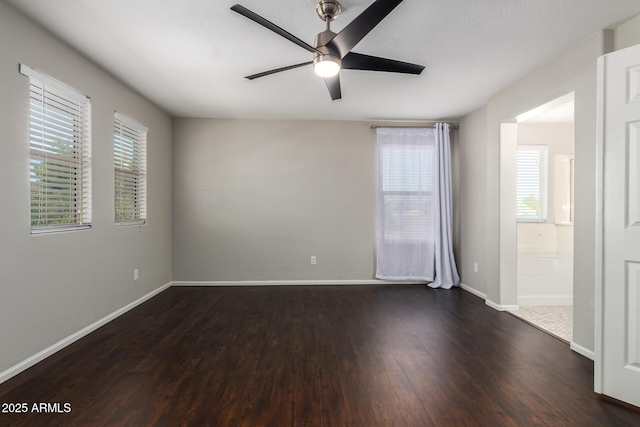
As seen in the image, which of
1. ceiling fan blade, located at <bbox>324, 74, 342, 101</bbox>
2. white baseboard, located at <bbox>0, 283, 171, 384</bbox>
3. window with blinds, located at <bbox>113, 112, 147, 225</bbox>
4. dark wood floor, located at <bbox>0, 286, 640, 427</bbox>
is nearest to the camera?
dark wood floor, located at <bbox>0, 286, 640, 427</bbox>

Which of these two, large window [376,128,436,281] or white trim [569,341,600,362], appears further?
large window [376,128,436,281]

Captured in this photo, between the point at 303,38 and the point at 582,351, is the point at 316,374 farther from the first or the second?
the point at 303,38

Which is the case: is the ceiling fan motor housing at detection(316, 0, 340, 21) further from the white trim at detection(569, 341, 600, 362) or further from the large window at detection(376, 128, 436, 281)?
the white trim at detection(569, 341, 600, 362)

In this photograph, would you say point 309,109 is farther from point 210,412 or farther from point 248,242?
point 210,412

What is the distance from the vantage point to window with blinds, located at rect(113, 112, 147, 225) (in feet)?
12.0

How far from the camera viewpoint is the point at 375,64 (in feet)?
8.34

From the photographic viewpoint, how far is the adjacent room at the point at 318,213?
2035mm

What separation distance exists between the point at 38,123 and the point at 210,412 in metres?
2.43

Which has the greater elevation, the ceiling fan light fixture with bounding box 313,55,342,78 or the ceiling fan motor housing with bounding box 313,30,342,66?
the ceiling fan motor housing with bounding box 313,30,342,66

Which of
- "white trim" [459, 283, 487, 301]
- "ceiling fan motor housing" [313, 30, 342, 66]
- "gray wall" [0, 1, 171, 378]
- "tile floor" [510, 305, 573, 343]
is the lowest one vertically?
"tile floor" [510, 305, 573, 343]

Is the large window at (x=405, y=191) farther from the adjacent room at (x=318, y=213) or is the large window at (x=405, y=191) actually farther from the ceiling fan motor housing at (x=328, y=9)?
the ceiling fan motor housing at (x=328, y=9)

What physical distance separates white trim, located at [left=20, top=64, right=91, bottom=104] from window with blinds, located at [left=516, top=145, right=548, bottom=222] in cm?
556

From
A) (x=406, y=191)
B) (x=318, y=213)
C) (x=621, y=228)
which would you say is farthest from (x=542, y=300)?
(x=318, y=213)

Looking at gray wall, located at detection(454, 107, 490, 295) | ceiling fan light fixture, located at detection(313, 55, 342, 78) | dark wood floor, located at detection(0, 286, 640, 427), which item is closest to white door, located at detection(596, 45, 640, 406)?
dark wood floor, located at detection(0, 286, 640, 427)
